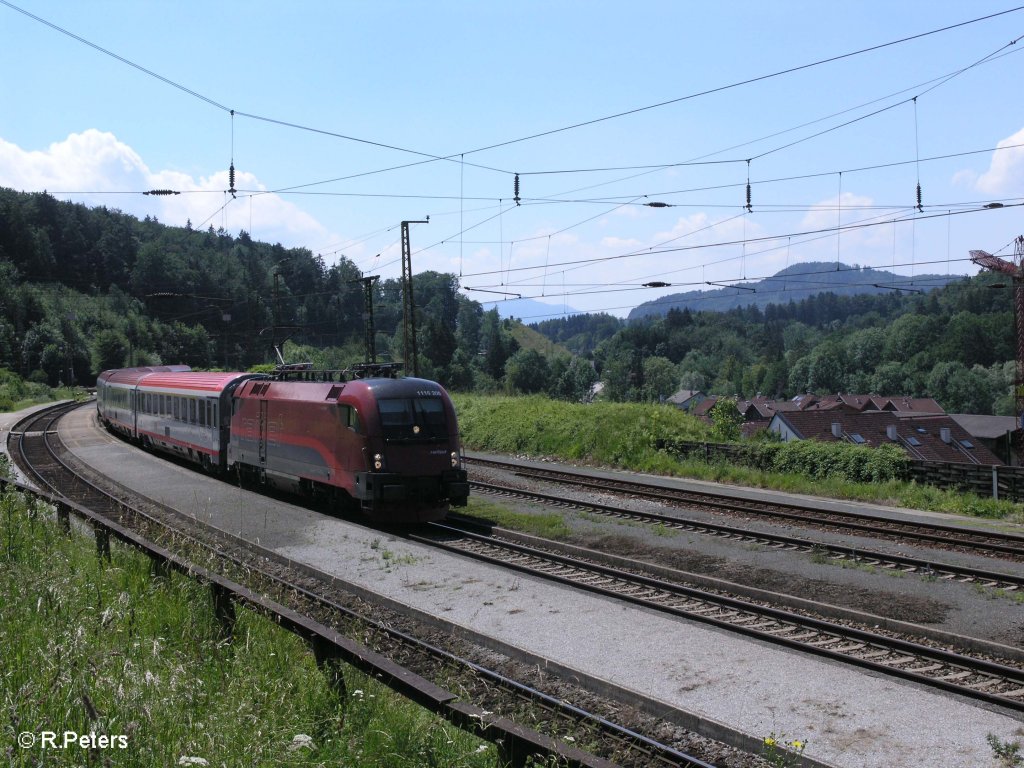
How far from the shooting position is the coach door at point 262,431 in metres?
20.4

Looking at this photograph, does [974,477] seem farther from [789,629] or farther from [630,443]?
[789,629]

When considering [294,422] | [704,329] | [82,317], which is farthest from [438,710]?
[704,329]

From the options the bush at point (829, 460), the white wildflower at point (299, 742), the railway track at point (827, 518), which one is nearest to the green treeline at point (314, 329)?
the railway track at point (827, 518)

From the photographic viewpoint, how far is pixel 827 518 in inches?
715

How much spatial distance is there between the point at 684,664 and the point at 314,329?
2518 inches

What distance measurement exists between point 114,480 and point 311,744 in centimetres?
2159

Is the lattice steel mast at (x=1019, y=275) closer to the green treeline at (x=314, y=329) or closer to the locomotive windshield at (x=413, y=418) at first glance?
the green treeline at (x=314, y=329)

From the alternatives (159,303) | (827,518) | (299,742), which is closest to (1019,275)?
(827,518)

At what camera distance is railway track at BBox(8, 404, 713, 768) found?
680cm

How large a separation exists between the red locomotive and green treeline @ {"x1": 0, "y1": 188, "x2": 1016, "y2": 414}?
23855 millimetres

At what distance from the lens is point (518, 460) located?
103ft

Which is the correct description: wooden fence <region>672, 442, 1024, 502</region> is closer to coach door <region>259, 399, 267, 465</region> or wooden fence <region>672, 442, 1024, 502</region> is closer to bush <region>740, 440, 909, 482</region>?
bush <region>740, 440, 909, 482</region>

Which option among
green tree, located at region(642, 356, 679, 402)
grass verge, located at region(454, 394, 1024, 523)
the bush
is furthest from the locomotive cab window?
green tree, located at region(642, 356, 679, 402)

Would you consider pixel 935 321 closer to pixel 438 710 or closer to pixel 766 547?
pixel 766 547
